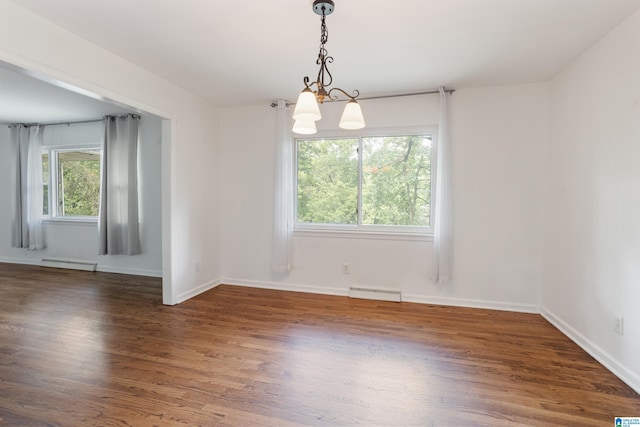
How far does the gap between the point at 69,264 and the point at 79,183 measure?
1.37m

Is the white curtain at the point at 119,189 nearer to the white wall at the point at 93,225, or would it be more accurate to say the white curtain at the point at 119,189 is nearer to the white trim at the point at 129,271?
the white wall at the point at 93,225

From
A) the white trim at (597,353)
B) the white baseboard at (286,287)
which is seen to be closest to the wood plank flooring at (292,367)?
the white trim at (597,353)

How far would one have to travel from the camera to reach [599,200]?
2.43 m

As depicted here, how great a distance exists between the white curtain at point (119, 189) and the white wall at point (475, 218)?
2.10 metres

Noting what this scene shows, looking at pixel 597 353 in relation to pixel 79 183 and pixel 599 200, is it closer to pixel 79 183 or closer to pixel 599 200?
pixel 599 200

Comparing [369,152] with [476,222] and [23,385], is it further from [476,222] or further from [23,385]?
[23,385]

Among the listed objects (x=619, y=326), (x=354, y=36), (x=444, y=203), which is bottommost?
(x=619, y=326)

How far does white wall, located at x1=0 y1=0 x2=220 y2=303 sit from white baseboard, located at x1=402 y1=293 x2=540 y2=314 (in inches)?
105

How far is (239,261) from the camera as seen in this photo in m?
4.36

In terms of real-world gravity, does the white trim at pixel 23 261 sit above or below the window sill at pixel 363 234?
below

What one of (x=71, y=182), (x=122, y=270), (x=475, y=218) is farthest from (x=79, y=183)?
(x=475, y=218)

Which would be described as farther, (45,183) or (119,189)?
(45,183)

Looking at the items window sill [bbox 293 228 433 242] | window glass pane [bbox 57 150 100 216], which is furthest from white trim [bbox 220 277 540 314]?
window glass pane [bbox 57 150 100 216]

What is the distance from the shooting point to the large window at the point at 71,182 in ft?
17.1
